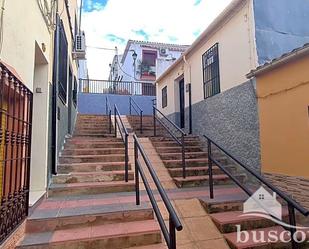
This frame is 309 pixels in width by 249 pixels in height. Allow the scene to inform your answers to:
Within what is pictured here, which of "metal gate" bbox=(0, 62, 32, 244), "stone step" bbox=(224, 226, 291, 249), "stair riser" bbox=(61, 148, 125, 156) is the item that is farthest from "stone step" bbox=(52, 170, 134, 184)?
"stone step" bbox=(224, 226, 291, 249)

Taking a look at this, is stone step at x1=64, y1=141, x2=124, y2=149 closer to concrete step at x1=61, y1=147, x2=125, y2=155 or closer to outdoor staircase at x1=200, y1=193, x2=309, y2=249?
concrete step at x1=61, y1=147, x2=125, y2=155

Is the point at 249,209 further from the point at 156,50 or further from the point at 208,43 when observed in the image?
the point at 156,50

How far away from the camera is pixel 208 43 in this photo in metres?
7.50

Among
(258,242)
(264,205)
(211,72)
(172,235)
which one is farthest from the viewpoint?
(211,72)

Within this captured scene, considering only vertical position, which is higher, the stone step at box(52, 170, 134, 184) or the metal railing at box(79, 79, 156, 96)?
the metal railing at box(79, 79, 156, 96)

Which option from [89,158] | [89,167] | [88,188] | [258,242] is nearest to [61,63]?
[89,158]

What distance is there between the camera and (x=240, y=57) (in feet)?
19.4

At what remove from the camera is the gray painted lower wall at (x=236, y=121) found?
5441 millimetres

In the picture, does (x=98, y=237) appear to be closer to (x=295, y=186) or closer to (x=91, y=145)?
(x=295, y=186)

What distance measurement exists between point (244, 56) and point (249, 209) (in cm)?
327

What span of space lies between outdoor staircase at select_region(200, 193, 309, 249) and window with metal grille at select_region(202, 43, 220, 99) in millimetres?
3507

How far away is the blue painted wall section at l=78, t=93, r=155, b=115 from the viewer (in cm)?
1477

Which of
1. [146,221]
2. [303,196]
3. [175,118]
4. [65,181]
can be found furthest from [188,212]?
[175,118]
